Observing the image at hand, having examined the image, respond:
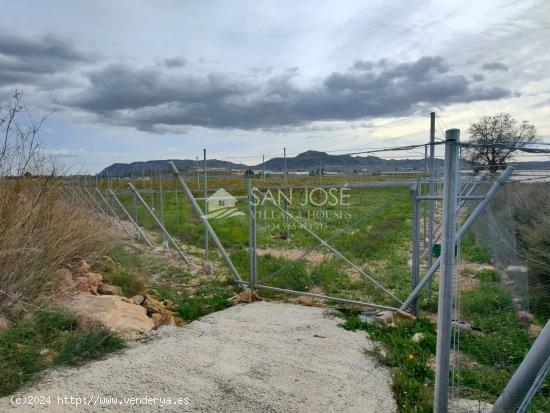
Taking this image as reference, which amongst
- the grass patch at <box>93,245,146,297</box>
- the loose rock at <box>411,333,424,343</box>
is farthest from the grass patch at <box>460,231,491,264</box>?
the grass patch at <box>93,245,146,297</box>

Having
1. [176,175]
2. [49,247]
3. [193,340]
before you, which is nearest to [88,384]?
[193,340]

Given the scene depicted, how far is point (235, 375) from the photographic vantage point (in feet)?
13.1

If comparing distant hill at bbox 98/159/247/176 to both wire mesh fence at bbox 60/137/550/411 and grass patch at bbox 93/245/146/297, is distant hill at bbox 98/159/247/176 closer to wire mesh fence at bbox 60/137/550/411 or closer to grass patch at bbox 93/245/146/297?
wire mesh fence at bbox 60/137/550/411

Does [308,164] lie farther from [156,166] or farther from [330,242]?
[156,166]

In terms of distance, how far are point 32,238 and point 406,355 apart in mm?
4691

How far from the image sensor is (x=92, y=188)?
53.8ft

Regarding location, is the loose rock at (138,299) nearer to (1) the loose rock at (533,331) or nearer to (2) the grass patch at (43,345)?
(2) the grass patch at (43,345)

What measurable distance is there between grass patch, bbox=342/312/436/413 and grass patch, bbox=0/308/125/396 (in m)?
2.73

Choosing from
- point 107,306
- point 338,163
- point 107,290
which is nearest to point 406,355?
point 107,306

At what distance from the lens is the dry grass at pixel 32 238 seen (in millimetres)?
5039

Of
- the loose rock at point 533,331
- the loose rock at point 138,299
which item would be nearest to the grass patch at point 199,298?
the loose rock at point 138,299

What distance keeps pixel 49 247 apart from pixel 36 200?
72 centimetres

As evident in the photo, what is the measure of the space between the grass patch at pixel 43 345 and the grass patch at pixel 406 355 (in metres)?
2.73

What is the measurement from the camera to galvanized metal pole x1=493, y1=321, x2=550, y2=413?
2.37 meters
